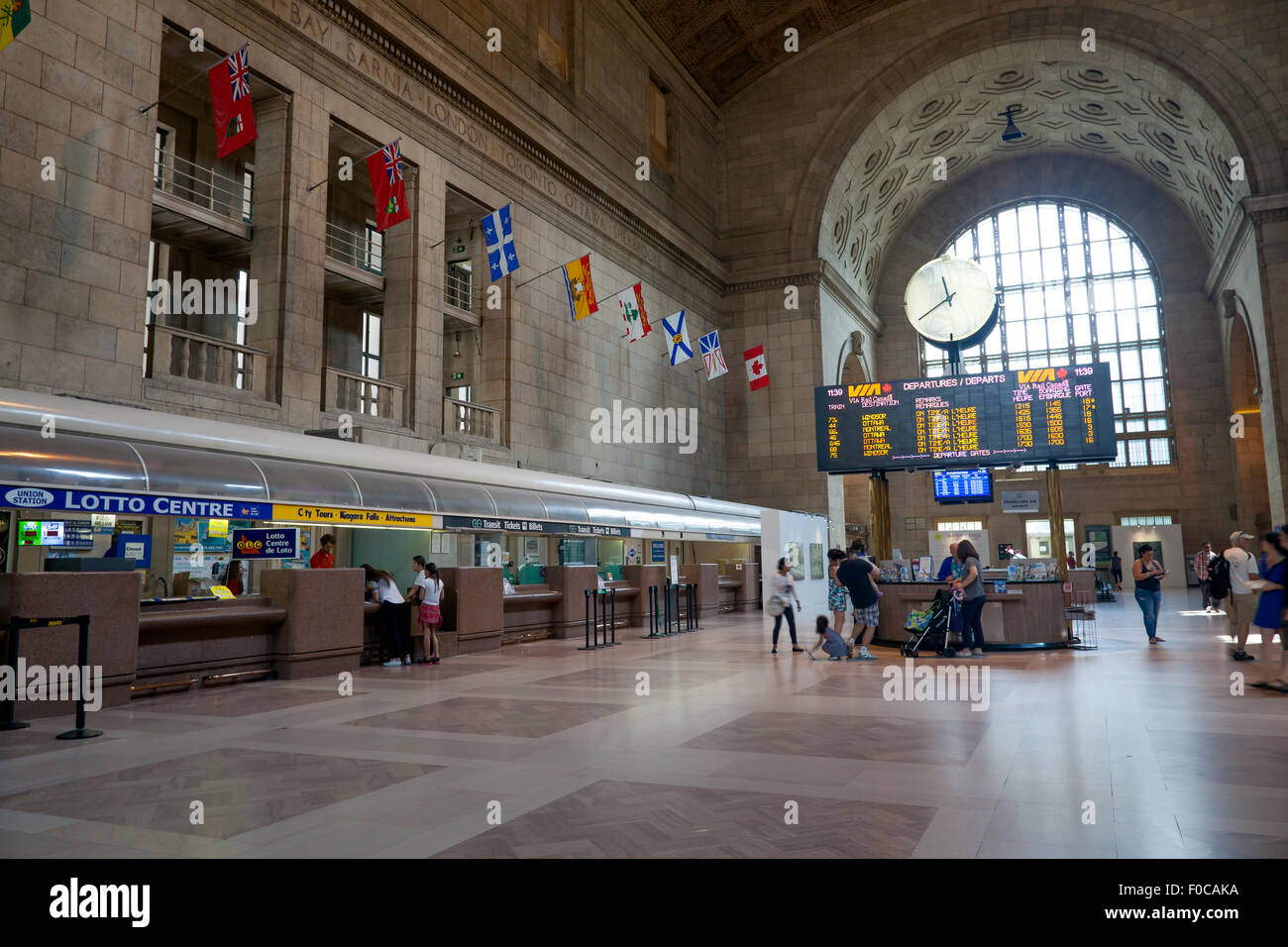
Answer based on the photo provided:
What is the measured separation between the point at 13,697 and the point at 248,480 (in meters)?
4.91

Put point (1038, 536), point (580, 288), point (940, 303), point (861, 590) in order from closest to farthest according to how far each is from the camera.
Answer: point (861, 590), point (940, 303), point (580, 288), point (1038, 536)

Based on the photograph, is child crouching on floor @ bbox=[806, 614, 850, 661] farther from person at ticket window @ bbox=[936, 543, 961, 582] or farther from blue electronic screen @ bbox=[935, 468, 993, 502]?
blue electronic screen @ bbox=[935, 468, 993, 502]

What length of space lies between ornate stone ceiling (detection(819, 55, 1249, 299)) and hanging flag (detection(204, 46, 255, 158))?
23390 millimetres

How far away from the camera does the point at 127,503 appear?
1067cm

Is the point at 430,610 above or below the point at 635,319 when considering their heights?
below

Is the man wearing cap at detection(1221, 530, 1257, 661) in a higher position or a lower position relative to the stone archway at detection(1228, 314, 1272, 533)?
lower

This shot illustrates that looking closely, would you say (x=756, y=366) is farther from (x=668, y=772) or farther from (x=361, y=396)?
(x=668, y=772)

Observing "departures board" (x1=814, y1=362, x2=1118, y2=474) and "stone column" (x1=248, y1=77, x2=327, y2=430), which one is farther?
"departures board" (x1=814, y1=362, x2=1118, y2=474)

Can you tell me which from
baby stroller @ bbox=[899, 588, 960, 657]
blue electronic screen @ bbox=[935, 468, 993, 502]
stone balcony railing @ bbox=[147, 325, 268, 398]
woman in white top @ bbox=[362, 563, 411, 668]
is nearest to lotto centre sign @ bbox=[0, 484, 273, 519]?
woman in white top @ bbox=[362, 563, 411, 668]

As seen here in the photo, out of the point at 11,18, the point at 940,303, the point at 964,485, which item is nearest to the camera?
the point at 11,18

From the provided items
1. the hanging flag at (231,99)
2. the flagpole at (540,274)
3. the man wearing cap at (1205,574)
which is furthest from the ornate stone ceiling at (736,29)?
the man wearing cap at (1205,574)

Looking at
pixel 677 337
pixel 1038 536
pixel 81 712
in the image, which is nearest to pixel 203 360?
pixel 81 712

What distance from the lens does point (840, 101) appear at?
31875mm

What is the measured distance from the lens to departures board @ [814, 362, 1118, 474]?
54.3ft
